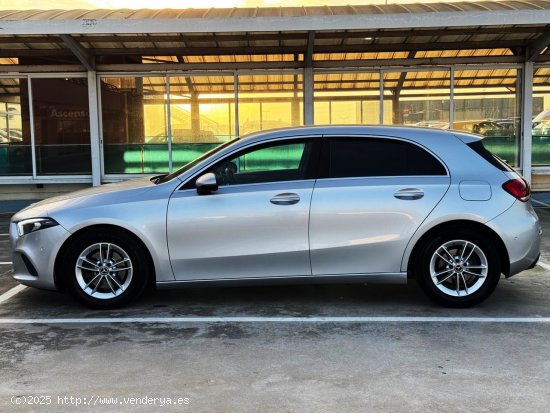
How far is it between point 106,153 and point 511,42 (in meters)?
8.87

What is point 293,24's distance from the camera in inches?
392

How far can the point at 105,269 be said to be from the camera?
5137 millimetres

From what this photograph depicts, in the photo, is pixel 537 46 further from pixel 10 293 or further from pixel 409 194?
pixel 10 293

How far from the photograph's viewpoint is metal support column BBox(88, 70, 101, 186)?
12.5 m

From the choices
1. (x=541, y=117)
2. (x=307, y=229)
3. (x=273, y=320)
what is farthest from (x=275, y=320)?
(x=541, y=117)

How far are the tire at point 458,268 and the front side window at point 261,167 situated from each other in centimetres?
129

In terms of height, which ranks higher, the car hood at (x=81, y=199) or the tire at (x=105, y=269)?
the car hood at (x=81, y=199)

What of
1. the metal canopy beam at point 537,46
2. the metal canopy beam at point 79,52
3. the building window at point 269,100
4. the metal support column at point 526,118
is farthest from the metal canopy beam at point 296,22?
the building window at point 269,100

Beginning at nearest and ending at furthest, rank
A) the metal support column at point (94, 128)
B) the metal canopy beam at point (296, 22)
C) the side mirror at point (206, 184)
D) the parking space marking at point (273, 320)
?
the parking space marking at point (273, 320) < the side mirror at point (206, 184) < the metal canopy beam at point (296, 22) < the metal support column at point (94, 128)

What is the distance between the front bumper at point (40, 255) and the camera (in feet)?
16.6

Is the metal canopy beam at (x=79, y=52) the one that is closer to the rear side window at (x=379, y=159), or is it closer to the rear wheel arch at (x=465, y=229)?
the rear side window at (x=379, y=159)

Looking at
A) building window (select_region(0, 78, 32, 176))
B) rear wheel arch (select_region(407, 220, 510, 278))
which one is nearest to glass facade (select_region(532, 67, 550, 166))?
rear wheel arch (select_region(407, 220, 510, 278))

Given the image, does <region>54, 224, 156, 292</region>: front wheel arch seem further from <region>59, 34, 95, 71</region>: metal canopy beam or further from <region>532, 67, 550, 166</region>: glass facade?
<region>532, 67, 550, 166</region>: glass facade

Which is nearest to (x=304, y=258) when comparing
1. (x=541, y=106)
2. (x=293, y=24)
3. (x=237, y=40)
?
(x=293, y=24)
